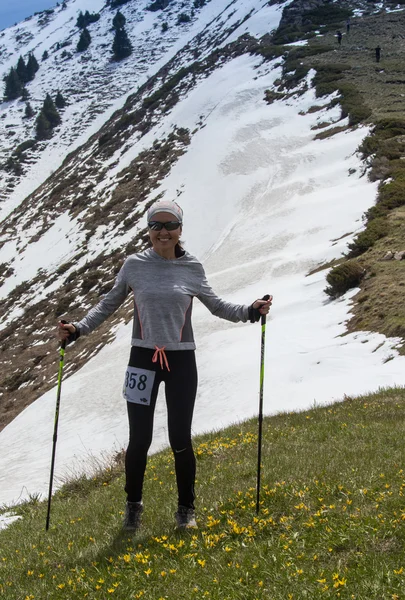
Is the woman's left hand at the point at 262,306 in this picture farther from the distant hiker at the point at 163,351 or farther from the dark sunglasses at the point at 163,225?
the dark sunglasses at the point at 163,225

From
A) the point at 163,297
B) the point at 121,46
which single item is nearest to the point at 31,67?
the point at 121,46

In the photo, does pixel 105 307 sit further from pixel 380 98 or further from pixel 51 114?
pixel 51 114

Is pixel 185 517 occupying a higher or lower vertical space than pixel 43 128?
higher

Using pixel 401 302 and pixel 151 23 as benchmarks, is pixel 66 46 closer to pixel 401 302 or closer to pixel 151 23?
pixel 151 23

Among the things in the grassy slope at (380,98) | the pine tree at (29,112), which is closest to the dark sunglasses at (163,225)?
the grassy slope at (380,98)

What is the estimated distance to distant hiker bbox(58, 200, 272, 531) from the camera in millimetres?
4719

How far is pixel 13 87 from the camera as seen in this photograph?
113 m

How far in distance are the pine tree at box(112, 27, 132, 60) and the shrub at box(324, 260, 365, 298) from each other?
113821 millimetres

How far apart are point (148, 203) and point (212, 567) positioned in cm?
3617

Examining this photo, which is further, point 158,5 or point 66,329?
point 158,5

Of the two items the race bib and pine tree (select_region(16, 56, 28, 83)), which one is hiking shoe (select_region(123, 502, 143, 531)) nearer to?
the race bib

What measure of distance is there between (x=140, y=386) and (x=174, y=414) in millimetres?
381

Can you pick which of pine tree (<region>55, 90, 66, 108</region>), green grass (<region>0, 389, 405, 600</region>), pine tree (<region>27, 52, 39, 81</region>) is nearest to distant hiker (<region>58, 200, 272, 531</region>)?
green grass (<region>0, 389, 405, 600</region>)

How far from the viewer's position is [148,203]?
128 feet
